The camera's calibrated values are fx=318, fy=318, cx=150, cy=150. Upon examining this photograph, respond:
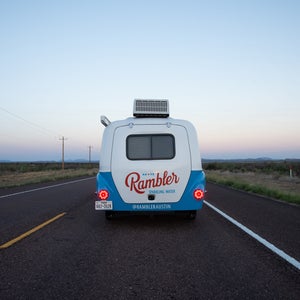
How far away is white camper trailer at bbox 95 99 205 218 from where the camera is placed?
687 cm

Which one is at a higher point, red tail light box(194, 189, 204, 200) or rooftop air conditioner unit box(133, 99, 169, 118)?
rooftop air conditioner unit box(133, 99, 169, 118)

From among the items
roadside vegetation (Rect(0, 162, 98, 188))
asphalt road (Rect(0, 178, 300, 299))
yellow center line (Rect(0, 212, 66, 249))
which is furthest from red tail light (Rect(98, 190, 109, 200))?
roadside vegetation (Rect(0, 162, 98, 188))

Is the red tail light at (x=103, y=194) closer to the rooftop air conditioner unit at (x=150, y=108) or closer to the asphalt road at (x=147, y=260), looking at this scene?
the asphalt road at (x=147, y=260)

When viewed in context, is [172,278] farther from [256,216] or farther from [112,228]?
[256,216]

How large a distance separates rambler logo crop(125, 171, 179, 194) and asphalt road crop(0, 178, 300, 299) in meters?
0.91

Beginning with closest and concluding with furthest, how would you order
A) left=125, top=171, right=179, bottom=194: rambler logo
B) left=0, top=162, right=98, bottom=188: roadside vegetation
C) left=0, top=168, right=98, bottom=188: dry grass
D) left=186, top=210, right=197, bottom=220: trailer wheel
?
left=125, top=171, right=179, bottom=194: rambler logo, left=186, top=210, right=197, bottom=220: trailer wheel, left=0, top=168, right=98, bottom=188: dry grass, left=0, top=162, right=98, bottom=188: roadside vegetation

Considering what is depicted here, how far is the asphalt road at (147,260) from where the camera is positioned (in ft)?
11.6

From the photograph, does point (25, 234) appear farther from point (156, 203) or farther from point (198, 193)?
point (198, 193)

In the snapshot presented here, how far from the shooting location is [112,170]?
22.7ft

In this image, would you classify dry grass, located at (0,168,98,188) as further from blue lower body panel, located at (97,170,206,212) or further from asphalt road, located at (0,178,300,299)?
asphalt road, located at (0,178,300,299)

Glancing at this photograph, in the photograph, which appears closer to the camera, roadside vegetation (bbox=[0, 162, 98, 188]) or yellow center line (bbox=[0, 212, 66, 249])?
yellow center line (bbox=[0, 212, 66, 249])

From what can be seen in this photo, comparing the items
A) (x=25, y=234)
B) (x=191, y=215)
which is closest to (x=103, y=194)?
(x=25, y=234)

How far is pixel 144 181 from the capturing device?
6.86 meters

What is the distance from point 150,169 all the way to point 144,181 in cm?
29
